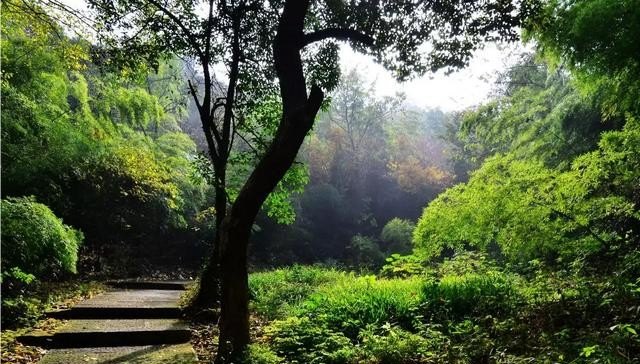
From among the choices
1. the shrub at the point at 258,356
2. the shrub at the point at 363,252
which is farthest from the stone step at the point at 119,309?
the shrub at the point at 363,252

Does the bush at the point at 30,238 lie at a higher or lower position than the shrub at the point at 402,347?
higher

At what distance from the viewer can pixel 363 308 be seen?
18.7ft

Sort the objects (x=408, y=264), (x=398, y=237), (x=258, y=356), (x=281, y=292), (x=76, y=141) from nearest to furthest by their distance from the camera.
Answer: (x=258, y=356), (x=408, y=264), (x=76, y=141), (x=281, y=292), (x=398, y=237)

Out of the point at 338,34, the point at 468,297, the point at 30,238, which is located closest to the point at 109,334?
the point at 30,238

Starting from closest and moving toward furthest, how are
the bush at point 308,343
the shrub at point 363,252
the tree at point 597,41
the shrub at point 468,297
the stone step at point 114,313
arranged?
1. the bush at point 308,343
2. the tree at point 597,41
3. the shrub at point 468,297
4. the stone step at point 114,313
5. the shrub at point 363,252

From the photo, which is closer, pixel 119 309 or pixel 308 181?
pixel 119 309

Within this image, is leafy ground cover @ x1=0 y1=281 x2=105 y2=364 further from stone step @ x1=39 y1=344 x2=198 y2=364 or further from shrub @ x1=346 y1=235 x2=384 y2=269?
shrub @ x1=346 y1=235 x2=384 y2=269

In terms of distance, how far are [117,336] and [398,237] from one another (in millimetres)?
18714

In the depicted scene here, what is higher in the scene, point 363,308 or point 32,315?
point 363,308

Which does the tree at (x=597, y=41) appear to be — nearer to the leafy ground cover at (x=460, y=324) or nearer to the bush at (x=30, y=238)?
the leafy ground cover at (x=460, y=324)

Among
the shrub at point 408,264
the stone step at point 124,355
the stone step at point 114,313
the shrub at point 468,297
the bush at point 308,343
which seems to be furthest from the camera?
the shrub at point 408,264

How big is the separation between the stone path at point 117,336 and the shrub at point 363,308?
5.83 feet

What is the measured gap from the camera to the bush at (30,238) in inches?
216

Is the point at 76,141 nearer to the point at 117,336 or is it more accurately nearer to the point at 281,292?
the point at 117,336
